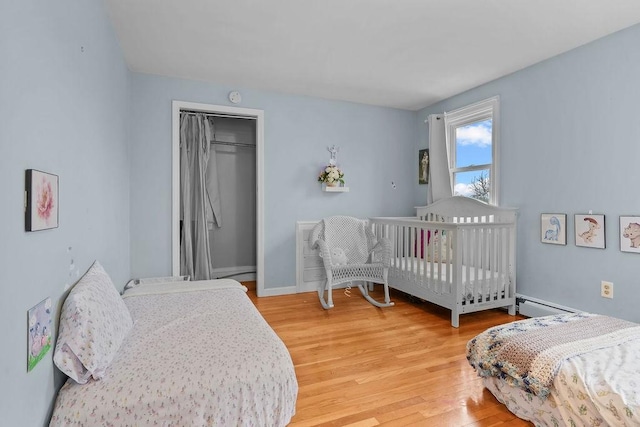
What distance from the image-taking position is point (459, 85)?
11.7 ft

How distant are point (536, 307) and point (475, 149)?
1.71 m

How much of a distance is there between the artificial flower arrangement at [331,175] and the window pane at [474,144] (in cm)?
142

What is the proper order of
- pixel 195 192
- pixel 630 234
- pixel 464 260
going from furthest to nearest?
pixel 195 192 → pixel 464 260 → pixel 630 234

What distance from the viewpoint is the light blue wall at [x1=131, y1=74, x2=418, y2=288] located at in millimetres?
3275

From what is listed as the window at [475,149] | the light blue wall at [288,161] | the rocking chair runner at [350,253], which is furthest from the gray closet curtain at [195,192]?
the window at [475,149]

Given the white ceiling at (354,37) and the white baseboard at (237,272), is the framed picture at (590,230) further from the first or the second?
the white baseboard at (237,272)

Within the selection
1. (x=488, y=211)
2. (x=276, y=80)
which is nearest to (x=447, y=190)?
(x=488, y=211)

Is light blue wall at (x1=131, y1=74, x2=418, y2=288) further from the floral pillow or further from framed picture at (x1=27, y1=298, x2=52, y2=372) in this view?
framed picture at (x1=27, y1=298, x2=52, y2=372)

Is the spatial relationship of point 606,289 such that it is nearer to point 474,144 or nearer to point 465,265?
point 465,265

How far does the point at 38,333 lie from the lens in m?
1.06

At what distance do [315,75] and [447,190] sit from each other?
1980mm

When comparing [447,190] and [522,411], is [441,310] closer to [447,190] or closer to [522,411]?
[447,190]

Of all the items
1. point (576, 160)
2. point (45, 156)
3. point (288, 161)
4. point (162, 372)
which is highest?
point (288, 161)

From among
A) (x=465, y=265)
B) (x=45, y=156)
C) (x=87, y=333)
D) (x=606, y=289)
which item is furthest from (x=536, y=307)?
(x=45, y=156)
